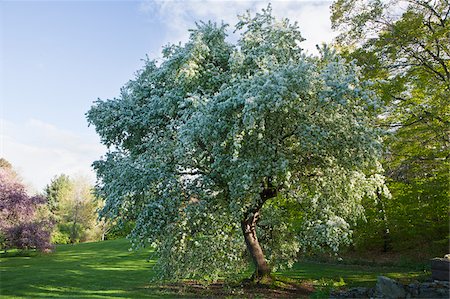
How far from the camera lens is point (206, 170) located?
11.6m

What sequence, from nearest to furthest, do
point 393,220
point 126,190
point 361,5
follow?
point 126,190, point 361,5, point 393,220

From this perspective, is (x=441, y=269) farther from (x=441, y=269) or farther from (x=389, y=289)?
(x=389, y=289)

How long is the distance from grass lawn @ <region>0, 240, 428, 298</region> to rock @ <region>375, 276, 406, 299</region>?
379cm

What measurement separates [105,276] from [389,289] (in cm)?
1227

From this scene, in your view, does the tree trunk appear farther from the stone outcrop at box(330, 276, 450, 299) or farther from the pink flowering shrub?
the pink flowering shrub

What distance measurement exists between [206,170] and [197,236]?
6.87 ft

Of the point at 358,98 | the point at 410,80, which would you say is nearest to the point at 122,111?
the point at 358,98

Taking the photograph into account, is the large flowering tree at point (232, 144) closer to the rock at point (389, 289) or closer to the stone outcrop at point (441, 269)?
the rock at point (389, 289)

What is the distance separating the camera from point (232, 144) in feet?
32.2

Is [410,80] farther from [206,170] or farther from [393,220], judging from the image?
[206,170]

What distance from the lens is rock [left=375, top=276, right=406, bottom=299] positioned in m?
9.45

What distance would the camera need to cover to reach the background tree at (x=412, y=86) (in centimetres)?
1639

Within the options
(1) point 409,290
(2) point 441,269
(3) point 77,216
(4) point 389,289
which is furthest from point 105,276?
(3) point 77,216

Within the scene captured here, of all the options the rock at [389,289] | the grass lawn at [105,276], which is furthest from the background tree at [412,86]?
the rock at [389,289]
